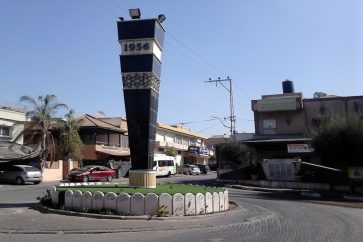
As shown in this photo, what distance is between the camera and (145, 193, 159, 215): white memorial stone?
1523cm

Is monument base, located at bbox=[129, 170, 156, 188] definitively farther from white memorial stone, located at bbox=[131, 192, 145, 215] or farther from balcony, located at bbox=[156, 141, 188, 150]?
balcony, located at bbox=[156, 141, 188, 150]

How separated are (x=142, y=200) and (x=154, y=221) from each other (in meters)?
1.02

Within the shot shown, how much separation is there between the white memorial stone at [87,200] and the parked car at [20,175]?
22.7 metres

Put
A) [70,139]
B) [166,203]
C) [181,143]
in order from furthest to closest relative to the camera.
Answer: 1. [181,143]
2. [70,139]
3. [166,203]

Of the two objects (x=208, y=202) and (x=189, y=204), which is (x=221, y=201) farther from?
(x=189, y=204)

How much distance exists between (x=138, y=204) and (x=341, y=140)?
19.7m

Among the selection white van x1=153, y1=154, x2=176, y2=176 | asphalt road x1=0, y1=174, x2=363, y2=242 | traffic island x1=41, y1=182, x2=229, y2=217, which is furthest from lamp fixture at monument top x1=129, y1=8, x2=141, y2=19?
white van x1=153, y1=154, x2=176, y2=176

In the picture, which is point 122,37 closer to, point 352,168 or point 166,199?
point 166,199

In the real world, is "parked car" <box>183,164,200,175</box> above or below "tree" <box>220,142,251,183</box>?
below

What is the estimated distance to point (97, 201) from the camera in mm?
15773

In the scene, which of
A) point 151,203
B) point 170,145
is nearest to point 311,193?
point 151,203

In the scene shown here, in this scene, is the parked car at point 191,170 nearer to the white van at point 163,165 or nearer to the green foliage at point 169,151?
the green foliage at point 169,151

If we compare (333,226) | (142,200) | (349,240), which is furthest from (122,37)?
(349,240)

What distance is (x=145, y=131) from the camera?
803 inches
